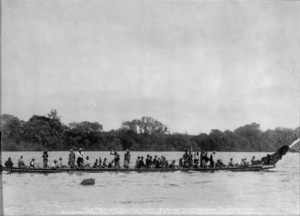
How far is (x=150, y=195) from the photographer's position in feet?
77.2

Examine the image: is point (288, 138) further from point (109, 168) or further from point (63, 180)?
point (63, 180)

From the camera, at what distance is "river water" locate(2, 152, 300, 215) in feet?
62.2

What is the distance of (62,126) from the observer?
6169 cm

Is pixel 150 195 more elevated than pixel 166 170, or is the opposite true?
pixel 166 170

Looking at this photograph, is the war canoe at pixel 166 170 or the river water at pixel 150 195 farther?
the war canoe at pixel 166 170

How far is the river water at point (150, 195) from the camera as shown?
1895 cm

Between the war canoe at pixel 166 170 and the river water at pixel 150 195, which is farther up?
the war canoe at pixel 166 170

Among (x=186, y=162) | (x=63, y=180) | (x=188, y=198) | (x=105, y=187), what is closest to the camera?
(x=188, y=198)

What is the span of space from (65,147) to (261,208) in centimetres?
4892

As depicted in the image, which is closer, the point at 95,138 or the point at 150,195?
the point at 150,195

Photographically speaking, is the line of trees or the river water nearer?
the river water

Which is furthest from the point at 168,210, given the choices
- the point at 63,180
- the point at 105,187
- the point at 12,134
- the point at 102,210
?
the point at 12,134

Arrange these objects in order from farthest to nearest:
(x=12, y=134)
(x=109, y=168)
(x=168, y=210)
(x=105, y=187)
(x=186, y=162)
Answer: (x=12, y=134), (x=186, y=162), (x=109, y=168), (x=105, y=187), (x=168, y=210)

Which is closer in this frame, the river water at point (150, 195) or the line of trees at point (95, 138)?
the river water at point (150, 195)
